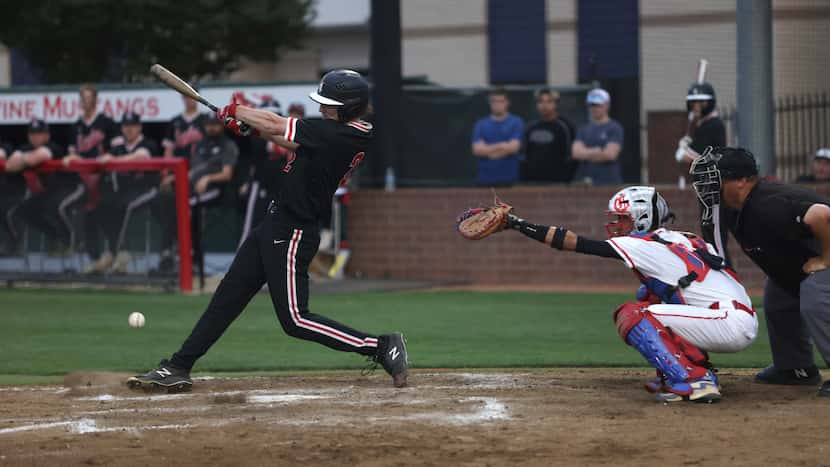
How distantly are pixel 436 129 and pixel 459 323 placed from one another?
5.42 m

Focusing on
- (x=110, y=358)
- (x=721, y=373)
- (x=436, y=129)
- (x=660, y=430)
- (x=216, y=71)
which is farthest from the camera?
(x=216, y=71)

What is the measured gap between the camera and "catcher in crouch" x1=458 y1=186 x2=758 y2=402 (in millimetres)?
7891

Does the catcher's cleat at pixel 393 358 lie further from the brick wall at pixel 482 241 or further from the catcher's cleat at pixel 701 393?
the brick wall at pixel 482 241

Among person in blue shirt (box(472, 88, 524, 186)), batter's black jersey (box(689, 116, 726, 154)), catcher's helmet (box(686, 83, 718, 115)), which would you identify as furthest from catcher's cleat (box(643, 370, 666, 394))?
person in blue shirt (box(472, 88, 524, 186))

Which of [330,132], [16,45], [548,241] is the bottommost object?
[548,241]

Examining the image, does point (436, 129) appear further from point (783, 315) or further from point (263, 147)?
point (783, 315)

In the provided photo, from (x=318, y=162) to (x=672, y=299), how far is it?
7.74 feet

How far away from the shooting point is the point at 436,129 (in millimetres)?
18016

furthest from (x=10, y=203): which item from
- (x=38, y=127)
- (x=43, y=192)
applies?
(x=38, y=127)

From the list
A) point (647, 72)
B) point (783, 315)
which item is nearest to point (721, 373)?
point (783, 315)

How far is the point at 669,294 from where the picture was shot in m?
8.12

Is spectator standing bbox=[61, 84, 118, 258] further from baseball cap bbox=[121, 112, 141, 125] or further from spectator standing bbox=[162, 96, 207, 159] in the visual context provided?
spectator standing bbox=[162, 96, 207, 159]

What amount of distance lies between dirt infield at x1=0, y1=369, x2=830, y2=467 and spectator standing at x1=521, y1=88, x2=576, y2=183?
787 cm

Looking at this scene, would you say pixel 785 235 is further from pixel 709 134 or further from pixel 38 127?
pixel 38 127
